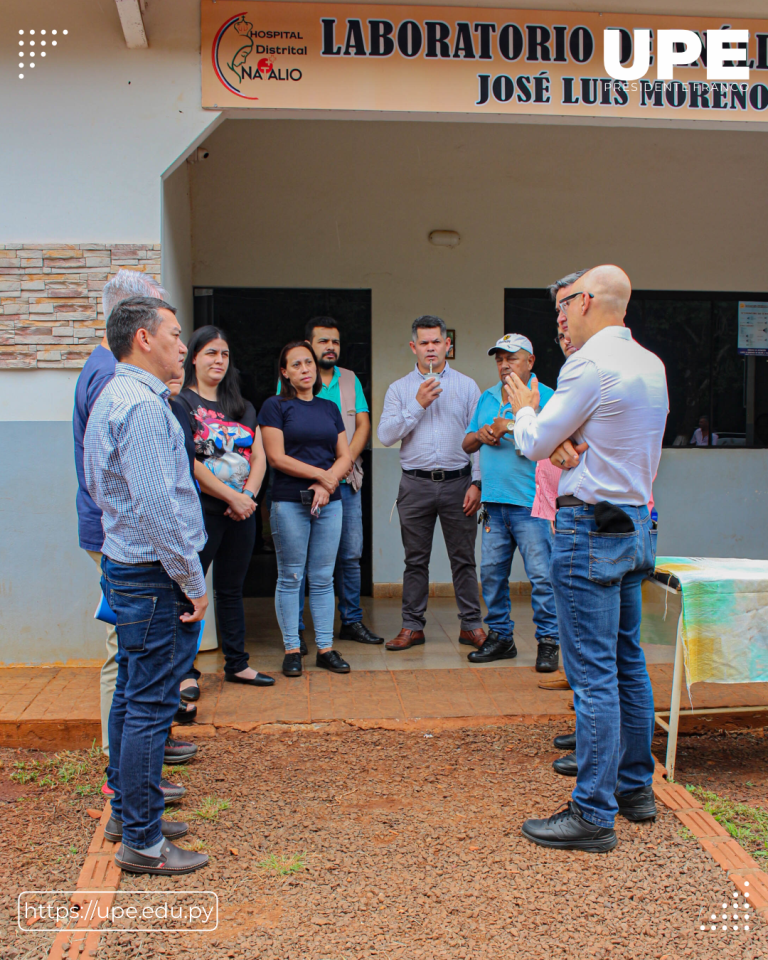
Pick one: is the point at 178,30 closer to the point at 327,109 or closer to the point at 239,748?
the point at 327,109

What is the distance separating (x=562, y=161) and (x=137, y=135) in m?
3.67

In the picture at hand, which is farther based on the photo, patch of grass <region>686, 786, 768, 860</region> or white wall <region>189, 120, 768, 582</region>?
white wall <region>189, 120, 768, 582</region>

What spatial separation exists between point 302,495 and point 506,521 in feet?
4.15

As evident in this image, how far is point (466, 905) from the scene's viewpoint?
2701 millimetres

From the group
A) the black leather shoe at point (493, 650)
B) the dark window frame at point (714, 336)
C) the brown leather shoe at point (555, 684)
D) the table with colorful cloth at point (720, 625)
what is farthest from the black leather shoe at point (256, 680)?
the dark window frame at point (714, 336)

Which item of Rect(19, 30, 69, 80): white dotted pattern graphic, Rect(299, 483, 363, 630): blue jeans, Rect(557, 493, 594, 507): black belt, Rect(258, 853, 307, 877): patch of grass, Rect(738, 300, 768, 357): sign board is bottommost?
Rect(258, 853, 307, 877): patch of grass

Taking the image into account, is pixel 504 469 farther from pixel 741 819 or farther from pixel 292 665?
pixel 741 819

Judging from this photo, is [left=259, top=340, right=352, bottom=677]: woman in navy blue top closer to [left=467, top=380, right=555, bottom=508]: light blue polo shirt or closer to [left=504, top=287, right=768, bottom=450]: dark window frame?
[left=467, top=380, right=555, bottom=508]: light blue polo shirt

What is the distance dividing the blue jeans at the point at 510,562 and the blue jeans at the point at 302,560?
960 millimetres

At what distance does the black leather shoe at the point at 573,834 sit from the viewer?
3.00 metres

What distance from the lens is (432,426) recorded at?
541 centimetres

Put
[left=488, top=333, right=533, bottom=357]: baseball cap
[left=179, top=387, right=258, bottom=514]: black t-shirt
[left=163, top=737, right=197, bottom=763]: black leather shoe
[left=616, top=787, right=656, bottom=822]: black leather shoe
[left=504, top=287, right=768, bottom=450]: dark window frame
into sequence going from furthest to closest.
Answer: [left=504, top=287, right=768, bottom=450]: dark window frame < [left=488, top=333, right=533, bottom=357]: baseball cap < [left=179, top=387, right=258, bottom=514]: black t-shirt < [left=163, top=737, right=197, bottom=763]: black leather shoe < [left=616, top=787, right=656, bottom=822]: black leather shoe

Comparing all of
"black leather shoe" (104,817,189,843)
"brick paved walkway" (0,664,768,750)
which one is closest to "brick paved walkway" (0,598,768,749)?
"brick paved walkway" (0,664,768,750)

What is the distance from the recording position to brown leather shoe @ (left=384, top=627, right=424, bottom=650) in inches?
212
